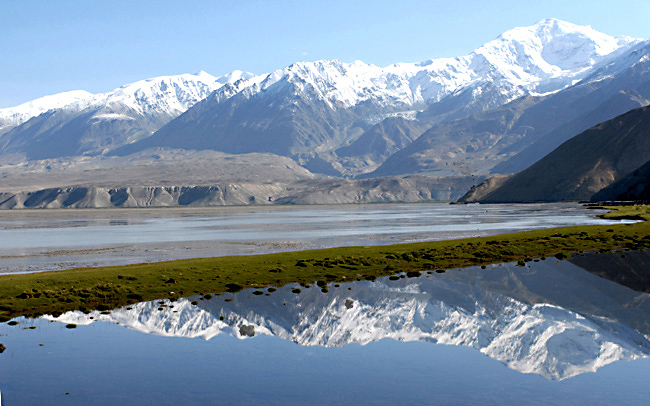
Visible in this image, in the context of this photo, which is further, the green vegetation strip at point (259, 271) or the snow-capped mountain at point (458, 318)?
the green vegetation strip at point (259, 271)

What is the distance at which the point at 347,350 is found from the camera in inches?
1088

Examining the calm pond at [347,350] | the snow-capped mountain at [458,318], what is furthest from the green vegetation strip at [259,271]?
the calm pond at [347,350]

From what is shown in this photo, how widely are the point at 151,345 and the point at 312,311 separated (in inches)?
373

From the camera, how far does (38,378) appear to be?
77.5 feet

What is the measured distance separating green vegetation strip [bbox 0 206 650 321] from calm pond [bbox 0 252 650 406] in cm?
323

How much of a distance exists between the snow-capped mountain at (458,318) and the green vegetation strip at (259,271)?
121 inches

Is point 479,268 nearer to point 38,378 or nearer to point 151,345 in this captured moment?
point 151,345

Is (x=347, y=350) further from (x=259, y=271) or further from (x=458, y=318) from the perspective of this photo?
(x=259, y=271)

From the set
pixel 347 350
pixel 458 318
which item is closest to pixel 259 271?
pixel 458 318

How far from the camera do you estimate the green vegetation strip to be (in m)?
39.3

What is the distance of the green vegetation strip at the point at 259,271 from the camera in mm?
39312

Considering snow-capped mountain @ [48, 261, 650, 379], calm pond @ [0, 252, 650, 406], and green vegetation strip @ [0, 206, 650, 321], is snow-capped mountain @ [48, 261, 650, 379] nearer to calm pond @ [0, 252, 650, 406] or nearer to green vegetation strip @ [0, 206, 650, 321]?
calm pond @ [0, 252, 650, 406]

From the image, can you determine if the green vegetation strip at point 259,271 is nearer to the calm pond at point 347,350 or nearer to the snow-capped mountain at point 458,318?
the snow-capped mountain at point 458,318

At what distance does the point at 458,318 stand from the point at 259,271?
834 inches
